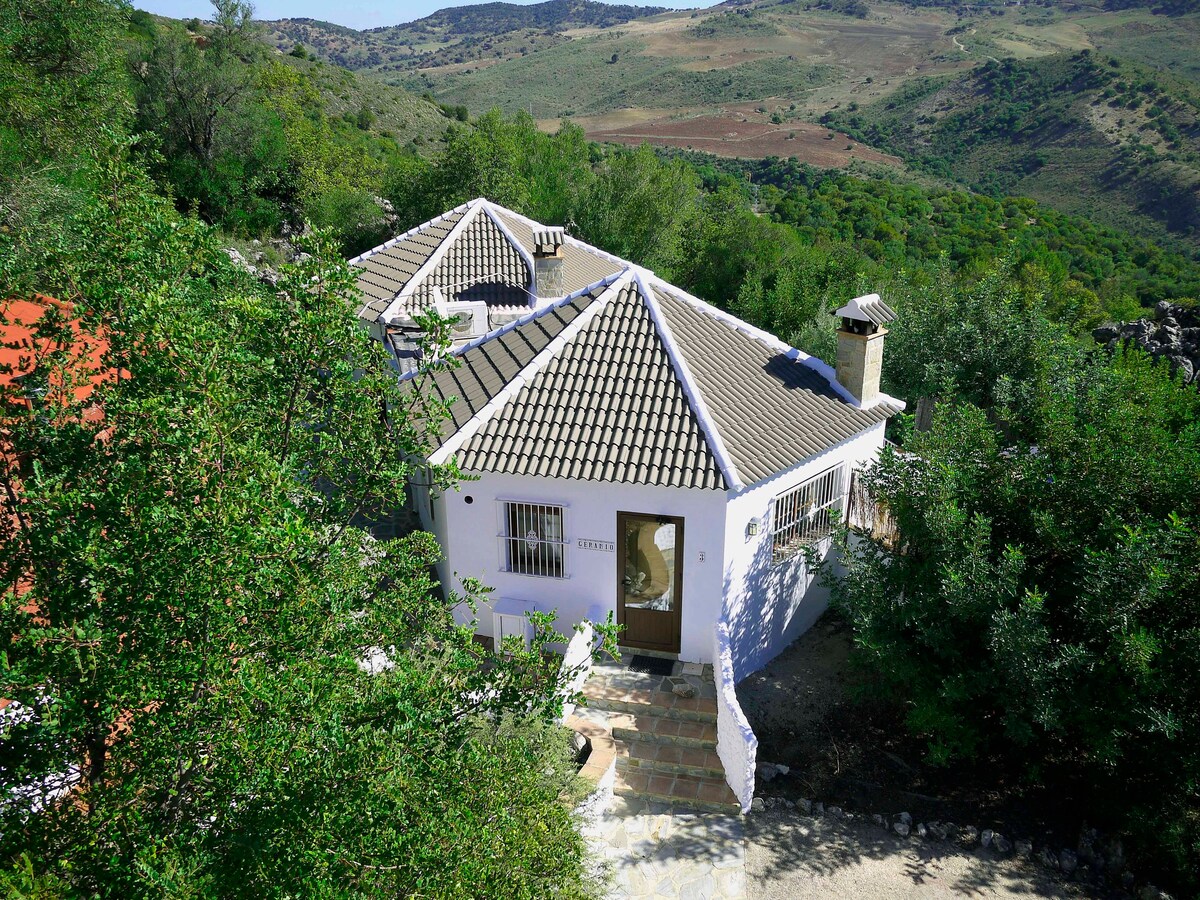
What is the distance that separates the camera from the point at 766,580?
46.0 ft

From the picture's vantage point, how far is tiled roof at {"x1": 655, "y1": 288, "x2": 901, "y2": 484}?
1355cm

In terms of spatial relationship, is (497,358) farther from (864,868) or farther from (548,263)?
(864,868)

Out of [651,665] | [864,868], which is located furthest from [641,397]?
[864,868]

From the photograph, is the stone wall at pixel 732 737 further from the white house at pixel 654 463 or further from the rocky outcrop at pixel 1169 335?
the rocky outcrop at pixel 1169 335

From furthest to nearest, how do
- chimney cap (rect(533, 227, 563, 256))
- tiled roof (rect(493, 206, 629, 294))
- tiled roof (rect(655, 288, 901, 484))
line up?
tiled roof (rect(493, 206, 629, 294))
chimney cap (rect(533, 227, 563, 256))
tiled roof (rect(655, 288, 901, 484))

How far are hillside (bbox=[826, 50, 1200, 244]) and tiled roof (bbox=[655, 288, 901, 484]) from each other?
2160 inches

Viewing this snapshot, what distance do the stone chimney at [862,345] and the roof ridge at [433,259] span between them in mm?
9893

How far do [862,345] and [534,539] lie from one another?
686 cm

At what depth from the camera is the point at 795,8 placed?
147875 millimetres

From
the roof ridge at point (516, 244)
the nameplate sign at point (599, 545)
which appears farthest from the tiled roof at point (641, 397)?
the roof ridge at point (516, 244)

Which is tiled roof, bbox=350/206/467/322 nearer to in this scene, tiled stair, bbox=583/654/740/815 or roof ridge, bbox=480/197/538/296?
roof ridge, bbox=480/197/538/296

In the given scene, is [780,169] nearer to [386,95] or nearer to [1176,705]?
[386,95]

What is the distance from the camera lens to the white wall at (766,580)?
13.2 m

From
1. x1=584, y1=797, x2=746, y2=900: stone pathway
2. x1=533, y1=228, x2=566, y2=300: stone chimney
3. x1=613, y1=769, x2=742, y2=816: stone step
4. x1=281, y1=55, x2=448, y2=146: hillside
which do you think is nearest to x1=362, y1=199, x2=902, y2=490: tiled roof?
x1=533, y1=228, x2=566, y2=300: stone chimney
